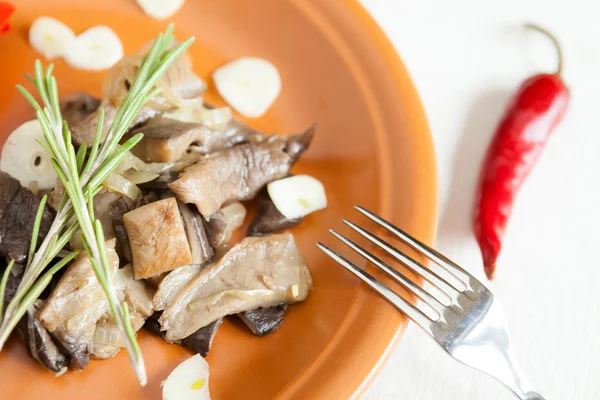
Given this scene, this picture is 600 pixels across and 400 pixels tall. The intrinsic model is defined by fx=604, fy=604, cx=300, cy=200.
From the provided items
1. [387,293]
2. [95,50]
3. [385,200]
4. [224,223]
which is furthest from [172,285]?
[95,50]

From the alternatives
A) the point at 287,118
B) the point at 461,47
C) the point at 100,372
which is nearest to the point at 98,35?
the point at 287,118

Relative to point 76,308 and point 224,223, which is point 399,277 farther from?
point 76,308

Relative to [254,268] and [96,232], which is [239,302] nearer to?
[254,268]

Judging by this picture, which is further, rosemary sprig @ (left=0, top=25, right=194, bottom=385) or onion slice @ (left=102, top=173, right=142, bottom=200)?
onion slice @ (left=102, top=173, right=142, bottom=200)

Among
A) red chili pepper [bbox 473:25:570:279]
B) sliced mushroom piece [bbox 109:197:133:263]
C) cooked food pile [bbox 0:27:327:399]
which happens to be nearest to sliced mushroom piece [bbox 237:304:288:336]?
cooked food pile [bbox 0:27:327:399]

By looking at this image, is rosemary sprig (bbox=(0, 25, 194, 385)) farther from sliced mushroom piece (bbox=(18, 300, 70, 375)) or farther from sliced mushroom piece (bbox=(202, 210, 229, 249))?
sliced mushroom piece (bbox=(202, 210, 229, 249))

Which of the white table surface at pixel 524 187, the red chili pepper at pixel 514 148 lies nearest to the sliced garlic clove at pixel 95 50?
the white table surface at pixel 524 187
